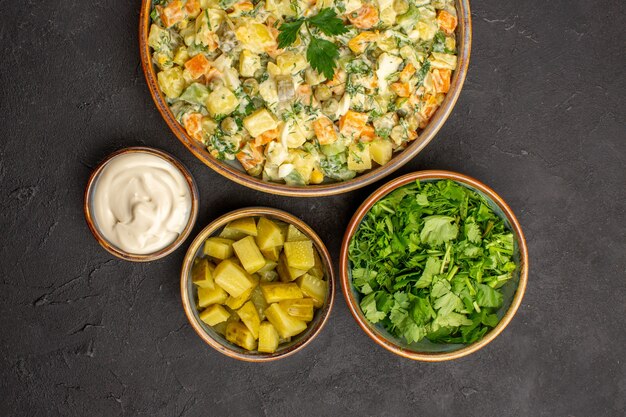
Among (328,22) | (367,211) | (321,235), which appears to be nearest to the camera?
(328,22)

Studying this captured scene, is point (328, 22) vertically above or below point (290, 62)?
above

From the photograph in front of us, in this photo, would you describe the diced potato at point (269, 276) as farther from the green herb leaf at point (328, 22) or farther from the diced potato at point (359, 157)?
the green herb leaf at point (328, 22)

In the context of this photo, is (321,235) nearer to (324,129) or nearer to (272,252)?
(272,252)

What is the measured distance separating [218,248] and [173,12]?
1.17 m

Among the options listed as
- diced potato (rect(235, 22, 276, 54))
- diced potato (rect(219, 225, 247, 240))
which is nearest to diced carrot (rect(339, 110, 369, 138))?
diced potato (rect(235, 22, 276, 54))

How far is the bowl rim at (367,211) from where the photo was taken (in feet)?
9.43

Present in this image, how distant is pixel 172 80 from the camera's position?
8.84 ft

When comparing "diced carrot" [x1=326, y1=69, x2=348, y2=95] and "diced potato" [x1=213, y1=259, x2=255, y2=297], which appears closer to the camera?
"diced carrot" [x1=326, y1=69, x2=348, y2=95]

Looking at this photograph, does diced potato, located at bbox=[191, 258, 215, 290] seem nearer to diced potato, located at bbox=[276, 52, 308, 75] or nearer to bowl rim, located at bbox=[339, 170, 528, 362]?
bowl rim, located at bbox=[339, 170, 528, 362]

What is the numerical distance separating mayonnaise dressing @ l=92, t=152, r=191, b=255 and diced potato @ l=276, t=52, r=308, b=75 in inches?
30.7

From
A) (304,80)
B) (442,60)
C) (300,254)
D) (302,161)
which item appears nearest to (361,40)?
(304,80)

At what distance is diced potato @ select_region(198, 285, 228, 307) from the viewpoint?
2.98m

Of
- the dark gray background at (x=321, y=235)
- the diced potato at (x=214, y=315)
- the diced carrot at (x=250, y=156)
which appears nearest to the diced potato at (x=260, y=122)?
the diced carrot at (x=250, y=156)

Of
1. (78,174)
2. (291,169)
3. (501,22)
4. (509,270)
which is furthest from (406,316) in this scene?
(78,174)
